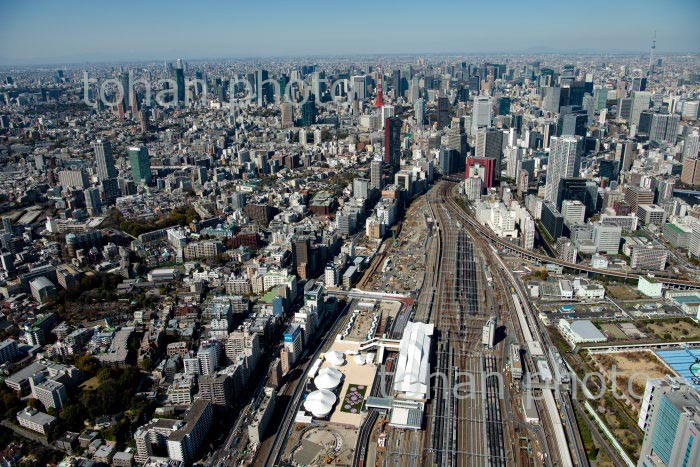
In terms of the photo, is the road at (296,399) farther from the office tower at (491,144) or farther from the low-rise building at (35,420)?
the office tower at (491,144)

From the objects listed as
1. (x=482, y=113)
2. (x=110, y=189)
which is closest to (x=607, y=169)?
(x=482, y=113)

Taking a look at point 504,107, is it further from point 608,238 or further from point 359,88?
point 608,238

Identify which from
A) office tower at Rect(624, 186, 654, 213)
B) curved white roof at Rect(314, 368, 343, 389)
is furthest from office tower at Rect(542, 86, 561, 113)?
curved white roof at Rect(314, 368, 343, 389)

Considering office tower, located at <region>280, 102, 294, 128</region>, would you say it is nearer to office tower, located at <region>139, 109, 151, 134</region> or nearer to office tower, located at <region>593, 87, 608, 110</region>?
office tower, located at <region>139, 109, 151, 134</region>

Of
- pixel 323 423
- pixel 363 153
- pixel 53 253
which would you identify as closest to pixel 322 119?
pixel 363 153

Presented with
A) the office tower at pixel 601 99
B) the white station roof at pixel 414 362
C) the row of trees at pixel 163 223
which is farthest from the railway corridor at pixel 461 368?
the office tower at pixel 601 99

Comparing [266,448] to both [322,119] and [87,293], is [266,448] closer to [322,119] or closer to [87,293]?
[87,293]
